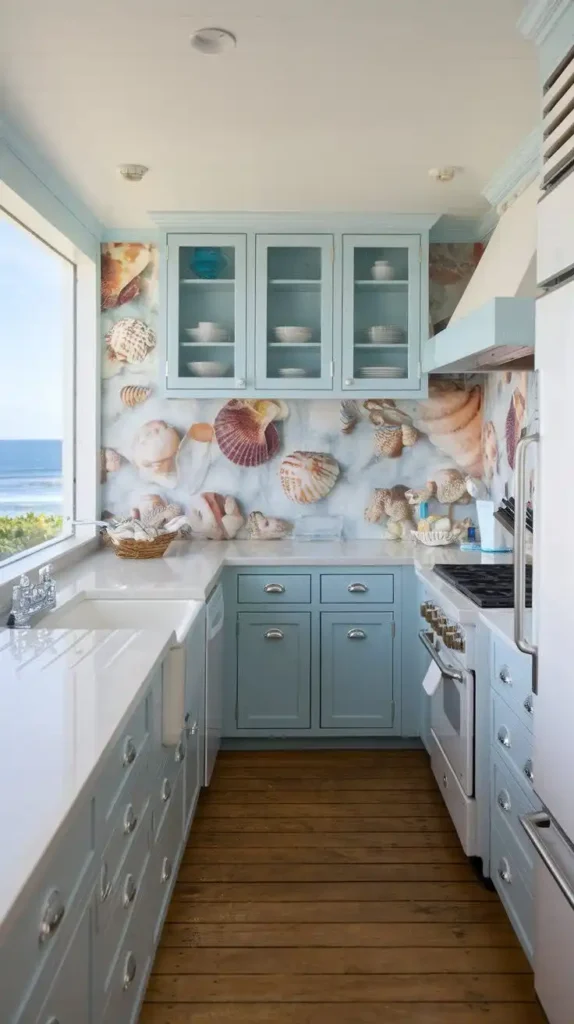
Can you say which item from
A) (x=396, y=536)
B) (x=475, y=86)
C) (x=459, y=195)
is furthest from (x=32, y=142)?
(x=396, y=536)

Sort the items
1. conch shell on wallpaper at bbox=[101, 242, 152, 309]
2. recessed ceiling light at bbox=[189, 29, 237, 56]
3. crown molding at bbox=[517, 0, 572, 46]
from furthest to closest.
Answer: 1. conch shell on wallpaper at bbox=[101, 242, 152, 309]
2. recessed ceiling light at bbox=[189, 29, 237, 56]
3. crown molding at bbox=[517, 0, 572, 46]

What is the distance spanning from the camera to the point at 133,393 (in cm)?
424

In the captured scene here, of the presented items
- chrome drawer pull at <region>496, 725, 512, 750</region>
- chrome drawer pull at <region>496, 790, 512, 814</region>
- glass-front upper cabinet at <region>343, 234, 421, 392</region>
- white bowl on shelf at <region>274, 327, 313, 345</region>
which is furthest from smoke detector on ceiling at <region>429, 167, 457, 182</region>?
chrome drawer pull at <region>496, 790, 512, 814</region>

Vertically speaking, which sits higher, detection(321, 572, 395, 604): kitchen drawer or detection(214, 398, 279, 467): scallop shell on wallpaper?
detection(214, 398, 279, 467): scallop shell on wallpaper

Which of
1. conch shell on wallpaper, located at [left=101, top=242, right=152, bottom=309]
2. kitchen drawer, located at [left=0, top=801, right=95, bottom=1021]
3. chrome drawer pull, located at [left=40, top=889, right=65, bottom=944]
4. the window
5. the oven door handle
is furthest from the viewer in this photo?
conch shell on wallpaper, located at [left=101, top=242, right=152, bottom=309]

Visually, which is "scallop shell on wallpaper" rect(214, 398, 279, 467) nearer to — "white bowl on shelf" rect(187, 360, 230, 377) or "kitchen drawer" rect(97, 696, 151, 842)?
"white bowl on shelf" rect(187, 360, 230, 377)

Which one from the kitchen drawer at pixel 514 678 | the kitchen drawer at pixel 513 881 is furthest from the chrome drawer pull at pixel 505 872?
the kitchen drawer at pixel 514 678

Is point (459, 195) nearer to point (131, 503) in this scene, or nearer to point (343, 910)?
point (131, 503)

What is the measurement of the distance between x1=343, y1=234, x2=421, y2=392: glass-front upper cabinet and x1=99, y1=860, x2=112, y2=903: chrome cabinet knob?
2.77m

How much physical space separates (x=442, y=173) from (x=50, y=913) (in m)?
3.03

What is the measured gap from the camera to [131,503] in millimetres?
4301

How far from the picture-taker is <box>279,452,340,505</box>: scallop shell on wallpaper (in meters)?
4.25

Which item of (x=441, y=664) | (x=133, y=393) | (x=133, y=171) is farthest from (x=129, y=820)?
(x=133, y=393)

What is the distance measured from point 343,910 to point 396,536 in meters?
2.13
